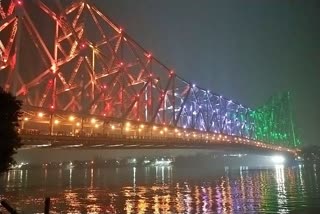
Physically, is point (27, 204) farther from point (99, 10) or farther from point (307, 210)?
point (99, 10)

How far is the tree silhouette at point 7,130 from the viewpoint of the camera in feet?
72.1

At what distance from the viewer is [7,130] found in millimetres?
22188

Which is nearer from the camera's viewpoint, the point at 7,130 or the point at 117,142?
the point at 7,130

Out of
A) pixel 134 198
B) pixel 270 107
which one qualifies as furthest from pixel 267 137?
pixel 134 198

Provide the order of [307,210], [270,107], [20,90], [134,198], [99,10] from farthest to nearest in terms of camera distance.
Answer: [270,107] → [99,10] → [20,90] → [134,198] → [307,210]

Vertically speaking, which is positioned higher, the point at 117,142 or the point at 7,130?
the point at 117,142

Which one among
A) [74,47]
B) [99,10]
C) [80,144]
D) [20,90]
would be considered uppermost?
[99,10]

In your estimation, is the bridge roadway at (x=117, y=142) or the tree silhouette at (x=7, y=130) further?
the bridge roadway at (x=117, y=142)

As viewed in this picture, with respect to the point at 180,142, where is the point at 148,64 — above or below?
above

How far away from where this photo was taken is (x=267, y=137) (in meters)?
148

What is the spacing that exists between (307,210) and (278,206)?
241 cm

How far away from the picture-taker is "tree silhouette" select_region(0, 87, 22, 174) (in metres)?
22.0

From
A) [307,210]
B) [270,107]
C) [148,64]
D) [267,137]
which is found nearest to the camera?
[307,210]

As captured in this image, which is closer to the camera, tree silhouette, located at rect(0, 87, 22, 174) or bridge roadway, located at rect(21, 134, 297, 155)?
tree silhouette, located at rect(0, 87, 22, 174)
